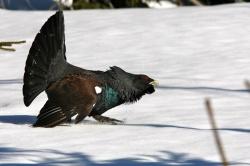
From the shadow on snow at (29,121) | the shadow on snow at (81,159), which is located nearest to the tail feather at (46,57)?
the shadow on snow at (29,121)

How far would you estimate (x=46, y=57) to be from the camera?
698cm

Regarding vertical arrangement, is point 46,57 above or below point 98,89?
above

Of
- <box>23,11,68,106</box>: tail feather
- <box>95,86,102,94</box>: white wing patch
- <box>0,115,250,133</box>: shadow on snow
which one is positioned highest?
<box>23,11,68,106</box>: tail feather

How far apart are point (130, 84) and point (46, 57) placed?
31.7 inches

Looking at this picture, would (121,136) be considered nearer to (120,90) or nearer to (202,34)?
(120,90)

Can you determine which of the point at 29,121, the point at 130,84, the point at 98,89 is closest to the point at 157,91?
the point at 130,84

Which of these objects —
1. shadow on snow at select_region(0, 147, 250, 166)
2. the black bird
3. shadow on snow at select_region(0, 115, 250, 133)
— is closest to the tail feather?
the black bird

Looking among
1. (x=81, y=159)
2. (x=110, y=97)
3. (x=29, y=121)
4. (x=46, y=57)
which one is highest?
(x=46, y=57)

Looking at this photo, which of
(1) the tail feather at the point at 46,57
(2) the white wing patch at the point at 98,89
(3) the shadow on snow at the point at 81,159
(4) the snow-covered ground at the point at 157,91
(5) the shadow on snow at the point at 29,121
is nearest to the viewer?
(3) the shadow on snow at the point at 81,159

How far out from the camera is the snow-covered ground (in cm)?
575

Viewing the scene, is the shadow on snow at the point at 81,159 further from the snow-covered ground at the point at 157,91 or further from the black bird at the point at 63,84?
the black bird at the point at 63,84

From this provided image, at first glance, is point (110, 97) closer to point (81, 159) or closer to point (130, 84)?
point (130, 84)

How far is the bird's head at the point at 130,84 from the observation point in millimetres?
7012

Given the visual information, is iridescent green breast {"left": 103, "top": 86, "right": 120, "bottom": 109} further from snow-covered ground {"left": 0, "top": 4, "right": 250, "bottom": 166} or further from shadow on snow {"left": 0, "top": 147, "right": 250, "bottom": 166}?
shadow on snow {"left": 0, "top": 147, "right": 250, "bottom": 166}
